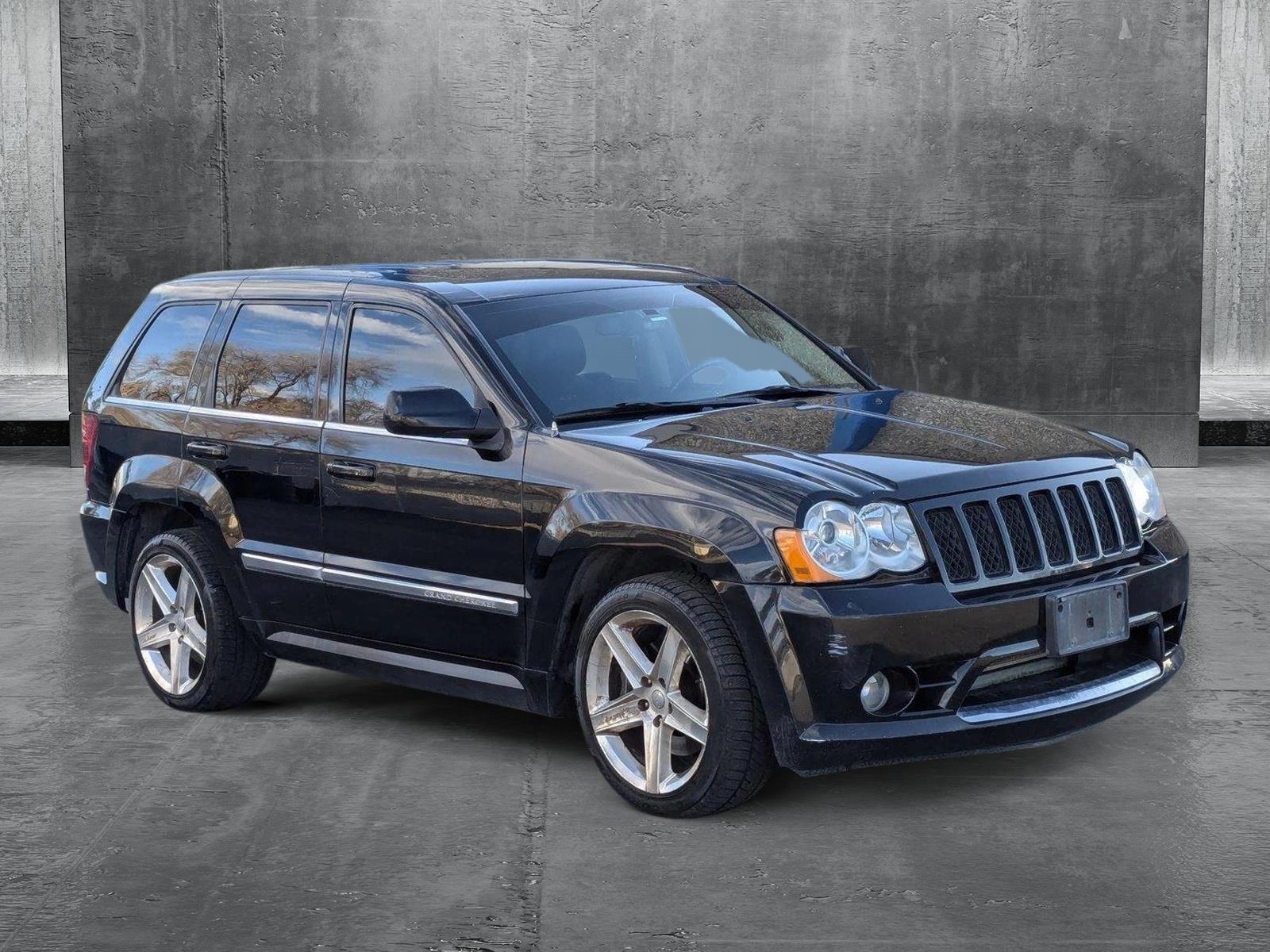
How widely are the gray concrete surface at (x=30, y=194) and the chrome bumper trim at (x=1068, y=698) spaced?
2054 cm

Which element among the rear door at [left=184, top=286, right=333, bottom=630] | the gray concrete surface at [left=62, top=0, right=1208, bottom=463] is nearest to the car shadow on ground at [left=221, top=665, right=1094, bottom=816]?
the rear door at [left=184, top=286, right=333, bottom=630]

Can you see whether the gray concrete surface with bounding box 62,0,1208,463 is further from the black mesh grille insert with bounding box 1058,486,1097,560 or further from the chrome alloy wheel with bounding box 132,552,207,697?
the black mesh grille insert with bounding box 1058,486,1097,560

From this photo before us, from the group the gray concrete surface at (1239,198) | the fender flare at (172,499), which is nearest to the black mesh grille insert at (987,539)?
the fender flare at (172,499)

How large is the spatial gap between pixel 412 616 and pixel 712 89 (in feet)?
32.7

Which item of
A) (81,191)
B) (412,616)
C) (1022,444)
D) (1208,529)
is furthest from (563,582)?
(81,191)

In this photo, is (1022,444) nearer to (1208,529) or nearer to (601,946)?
(601,946)

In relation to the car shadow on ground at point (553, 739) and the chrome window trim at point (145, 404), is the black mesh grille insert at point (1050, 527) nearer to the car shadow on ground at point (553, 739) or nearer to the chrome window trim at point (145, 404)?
the car shadow on ground at point (553, 739)

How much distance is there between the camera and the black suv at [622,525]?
5176 millimetres

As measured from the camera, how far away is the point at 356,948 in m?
4.40

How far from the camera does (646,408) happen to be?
20.1 ft

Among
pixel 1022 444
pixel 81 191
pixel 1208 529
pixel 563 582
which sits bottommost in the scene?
pixel 1208 529

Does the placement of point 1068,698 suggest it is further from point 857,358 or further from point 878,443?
point 857,358

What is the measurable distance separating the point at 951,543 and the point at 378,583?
206 centimetres

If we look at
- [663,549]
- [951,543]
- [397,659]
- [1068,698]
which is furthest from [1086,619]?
[397,659]
